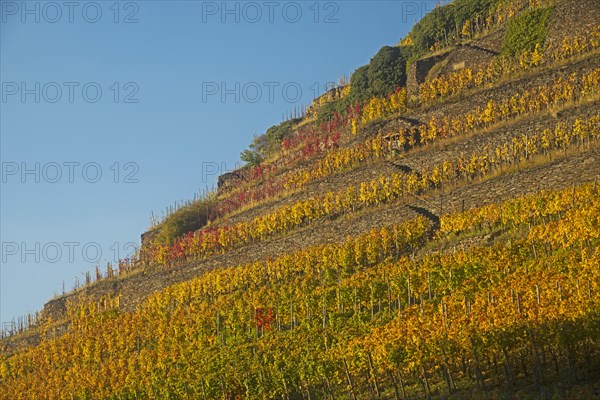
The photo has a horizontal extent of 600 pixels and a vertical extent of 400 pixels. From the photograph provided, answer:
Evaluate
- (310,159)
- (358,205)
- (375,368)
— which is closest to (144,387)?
(375,368)

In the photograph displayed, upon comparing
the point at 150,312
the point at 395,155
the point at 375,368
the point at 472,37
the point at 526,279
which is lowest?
the point at 375,368

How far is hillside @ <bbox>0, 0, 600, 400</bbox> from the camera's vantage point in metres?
30.7

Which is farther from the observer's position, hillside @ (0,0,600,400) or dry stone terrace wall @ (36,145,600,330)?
dry stone terrace wall @ (36,145,600,330)

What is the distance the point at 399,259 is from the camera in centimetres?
4878

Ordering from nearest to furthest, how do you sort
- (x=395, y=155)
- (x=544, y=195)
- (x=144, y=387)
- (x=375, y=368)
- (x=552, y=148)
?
(x=375, y=368), (x=144, y=387), (x=544, y=195), (x=552, y=148), (x=395, y=155)

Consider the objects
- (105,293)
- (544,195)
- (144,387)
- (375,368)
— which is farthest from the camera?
(105,293)

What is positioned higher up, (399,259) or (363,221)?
(363,221)

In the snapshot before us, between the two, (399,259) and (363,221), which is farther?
(363,221)

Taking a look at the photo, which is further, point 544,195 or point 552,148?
point 552,148

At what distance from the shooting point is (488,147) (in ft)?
183

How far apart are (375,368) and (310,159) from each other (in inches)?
1770

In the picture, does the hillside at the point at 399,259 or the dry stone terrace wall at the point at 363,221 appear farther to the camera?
the dry stone terrace wall at the point at 363,221

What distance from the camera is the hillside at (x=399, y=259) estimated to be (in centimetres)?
3072

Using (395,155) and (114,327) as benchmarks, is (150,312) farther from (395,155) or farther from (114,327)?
(395,155)
